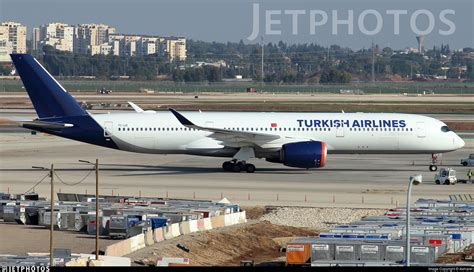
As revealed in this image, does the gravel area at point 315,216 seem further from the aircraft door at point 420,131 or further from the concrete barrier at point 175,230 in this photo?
the aircraft door at point 420,131

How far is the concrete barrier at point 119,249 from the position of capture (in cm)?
4794

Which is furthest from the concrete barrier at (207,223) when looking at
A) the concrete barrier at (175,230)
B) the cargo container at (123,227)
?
the cargo container at (123,227)

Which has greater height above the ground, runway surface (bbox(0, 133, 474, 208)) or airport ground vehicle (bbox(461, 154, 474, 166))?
airport ground vehicle (bbox(461, 154, 474, 166))

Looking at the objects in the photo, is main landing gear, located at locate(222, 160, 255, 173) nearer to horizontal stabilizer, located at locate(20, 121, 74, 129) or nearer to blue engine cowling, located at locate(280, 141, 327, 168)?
blue engine cowling, located at locate(280, 141, 327, 168)

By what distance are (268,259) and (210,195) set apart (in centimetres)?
1711

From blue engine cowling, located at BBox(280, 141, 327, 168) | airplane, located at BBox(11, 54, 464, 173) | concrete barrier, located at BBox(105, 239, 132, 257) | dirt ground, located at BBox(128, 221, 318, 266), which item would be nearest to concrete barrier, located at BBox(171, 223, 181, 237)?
dirt ground, located at BBox(128, 221, 318, 266)

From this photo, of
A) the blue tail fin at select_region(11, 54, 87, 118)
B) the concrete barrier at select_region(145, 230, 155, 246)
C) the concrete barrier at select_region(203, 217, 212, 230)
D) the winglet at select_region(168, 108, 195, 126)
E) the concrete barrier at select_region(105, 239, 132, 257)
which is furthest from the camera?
the blue tail fin at select_region(11, 54, 87, 118)

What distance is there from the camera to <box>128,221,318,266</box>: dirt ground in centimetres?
5069

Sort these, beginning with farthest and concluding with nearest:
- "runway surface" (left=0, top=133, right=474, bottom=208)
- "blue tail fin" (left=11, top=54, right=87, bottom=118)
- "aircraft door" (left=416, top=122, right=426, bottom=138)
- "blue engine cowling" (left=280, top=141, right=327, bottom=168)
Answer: "aircraft door" (left=416, top=122, right=426, bottom=138) < "blue tail fin" (left=11, top=54, right=87, bottom=118) < "blue engine cowling" (left=280, top=141, right=327, bottom=168) < "runway surface" (left=0, top=133, right=474, bottom=208)

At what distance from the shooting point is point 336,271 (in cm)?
3631

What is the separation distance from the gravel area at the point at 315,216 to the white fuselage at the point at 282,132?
1712 cm

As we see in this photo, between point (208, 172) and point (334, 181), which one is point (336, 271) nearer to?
point (334, 181)

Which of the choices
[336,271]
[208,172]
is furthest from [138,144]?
[336,271]

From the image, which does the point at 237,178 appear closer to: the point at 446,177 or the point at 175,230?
the point at 446,177
